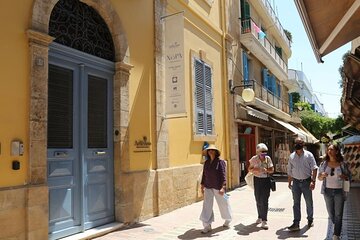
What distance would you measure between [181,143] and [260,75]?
10.9 m

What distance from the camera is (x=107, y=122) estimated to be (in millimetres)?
7273

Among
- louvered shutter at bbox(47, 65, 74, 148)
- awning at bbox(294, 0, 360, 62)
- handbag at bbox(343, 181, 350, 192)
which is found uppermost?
awning at bbox(294, 0, 360, 62)

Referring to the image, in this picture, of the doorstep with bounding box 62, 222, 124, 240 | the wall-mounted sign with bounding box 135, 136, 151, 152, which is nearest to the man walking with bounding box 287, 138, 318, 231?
the wall-mounted sign with bounding box 135, 136, 151, 152

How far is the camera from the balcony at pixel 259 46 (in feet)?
51.5

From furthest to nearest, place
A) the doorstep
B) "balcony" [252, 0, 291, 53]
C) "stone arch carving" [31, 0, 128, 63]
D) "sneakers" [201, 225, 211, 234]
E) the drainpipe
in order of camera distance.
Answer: "balcony" [252, 0, 291, 53] < the drainpipe < "sneakers" [201, 225, 211, 234] < the doorstep < "stone arch carving" [31, 0, 128, 63]

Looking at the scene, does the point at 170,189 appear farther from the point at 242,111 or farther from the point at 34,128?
the point at 242,111

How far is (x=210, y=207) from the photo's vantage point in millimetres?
7094

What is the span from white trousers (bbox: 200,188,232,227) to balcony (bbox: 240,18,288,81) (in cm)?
985

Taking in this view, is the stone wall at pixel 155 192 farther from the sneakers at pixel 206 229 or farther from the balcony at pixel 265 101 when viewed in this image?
the balcony at pixel 265 101

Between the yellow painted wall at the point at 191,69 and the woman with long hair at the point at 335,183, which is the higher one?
the yellow painted wall at the point at 191,69

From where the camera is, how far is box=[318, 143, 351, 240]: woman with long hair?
6.05m

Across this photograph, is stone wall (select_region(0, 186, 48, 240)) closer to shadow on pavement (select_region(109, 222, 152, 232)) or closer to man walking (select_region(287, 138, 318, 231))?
shadow on pavement (select_region(109, 222, 152, 232))

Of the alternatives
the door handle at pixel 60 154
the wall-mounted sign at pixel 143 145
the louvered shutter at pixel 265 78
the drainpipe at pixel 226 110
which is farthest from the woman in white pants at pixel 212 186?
the louvered shutter at pixel 265 78

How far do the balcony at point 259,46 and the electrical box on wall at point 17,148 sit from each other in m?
12.1
